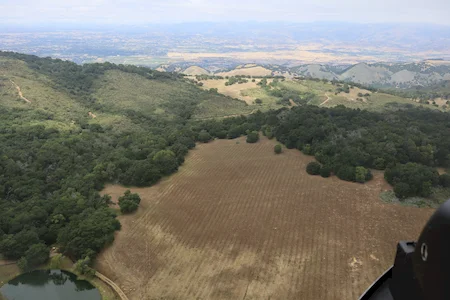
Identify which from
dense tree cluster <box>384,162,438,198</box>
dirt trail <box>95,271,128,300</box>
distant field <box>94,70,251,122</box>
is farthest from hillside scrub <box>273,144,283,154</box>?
distant field <box>94,70,251,122</box>

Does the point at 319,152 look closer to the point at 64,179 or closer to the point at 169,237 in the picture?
the point at 169,237

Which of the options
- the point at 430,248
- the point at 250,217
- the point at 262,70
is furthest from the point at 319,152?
the point at 262,70

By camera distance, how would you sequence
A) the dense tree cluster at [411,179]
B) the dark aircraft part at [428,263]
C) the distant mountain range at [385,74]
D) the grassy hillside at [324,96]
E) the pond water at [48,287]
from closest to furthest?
the dark aircraft part at [428,263], the pond water at [48,287], the dense tree cluster at [411,179], the grassy hillside at [324,96], the distant mountain range at [385,74]

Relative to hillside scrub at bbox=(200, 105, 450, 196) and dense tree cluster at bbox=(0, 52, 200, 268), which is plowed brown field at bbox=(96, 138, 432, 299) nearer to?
dense tree cluster at bbox=(0, 52, 200, 268)

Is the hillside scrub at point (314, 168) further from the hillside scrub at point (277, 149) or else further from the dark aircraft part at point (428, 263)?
the dark aircraft part at point (428, 263)

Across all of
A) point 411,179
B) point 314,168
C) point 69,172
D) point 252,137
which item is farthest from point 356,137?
point 69,172

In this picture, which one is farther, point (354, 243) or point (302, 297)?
point (354, 243)

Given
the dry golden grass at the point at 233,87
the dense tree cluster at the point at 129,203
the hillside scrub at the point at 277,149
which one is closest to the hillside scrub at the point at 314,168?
the hillside scrub at the point at 277,149
